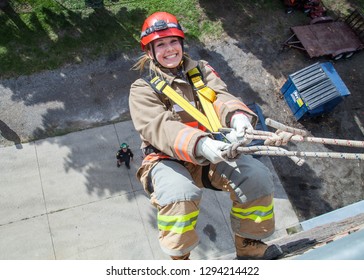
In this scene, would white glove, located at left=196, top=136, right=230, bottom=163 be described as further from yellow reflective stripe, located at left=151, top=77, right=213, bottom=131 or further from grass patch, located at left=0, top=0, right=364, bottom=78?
grass patch, located at left=0, top=0, right=364, bottom=78

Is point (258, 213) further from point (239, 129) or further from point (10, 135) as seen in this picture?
point (10, 135)

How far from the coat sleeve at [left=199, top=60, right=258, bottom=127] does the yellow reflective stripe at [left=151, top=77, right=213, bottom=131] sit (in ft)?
0.62

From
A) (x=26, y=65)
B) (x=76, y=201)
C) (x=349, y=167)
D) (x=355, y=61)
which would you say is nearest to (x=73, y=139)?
(x=76, y=201)

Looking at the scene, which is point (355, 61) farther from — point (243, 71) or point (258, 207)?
point (258, 207)

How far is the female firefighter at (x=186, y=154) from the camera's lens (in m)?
3.49

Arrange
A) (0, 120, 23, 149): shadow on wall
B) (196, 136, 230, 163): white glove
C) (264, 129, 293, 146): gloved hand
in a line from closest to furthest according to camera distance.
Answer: (264, 129, 293, 146): gloved hand
(196, 136, 230, 163): white glove
(0, 120, 23, 149): shadow on wall

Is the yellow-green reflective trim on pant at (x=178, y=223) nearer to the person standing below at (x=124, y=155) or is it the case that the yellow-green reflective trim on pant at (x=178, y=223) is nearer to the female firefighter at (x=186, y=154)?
the female firefighter at (x=186, y=154)

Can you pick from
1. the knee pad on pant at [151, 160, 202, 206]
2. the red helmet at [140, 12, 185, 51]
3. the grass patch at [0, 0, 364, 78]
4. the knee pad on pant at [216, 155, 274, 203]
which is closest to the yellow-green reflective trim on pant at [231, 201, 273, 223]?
the knee pad on pant at [216, 155, 274, 203]

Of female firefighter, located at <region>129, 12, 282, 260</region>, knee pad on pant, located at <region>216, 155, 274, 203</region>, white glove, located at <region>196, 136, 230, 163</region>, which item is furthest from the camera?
knee pad on pant, located at <region>216, 155, 274, 203</region>

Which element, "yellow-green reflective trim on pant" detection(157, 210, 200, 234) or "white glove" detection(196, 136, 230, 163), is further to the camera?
"yellow-green reflective trim on pant" detection(157, 210, 200, 234)

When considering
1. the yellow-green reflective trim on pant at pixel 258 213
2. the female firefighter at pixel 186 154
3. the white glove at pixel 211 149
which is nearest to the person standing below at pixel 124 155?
the female firefighter at pixel 186 154

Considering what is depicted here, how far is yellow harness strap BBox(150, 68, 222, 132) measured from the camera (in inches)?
151

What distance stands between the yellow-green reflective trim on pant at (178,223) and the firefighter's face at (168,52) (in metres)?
1.81

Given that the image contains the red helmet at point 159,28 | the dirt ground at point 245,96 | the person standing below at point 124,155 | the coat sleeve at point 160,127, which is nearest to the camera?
the coat sleeve at point 160,127
